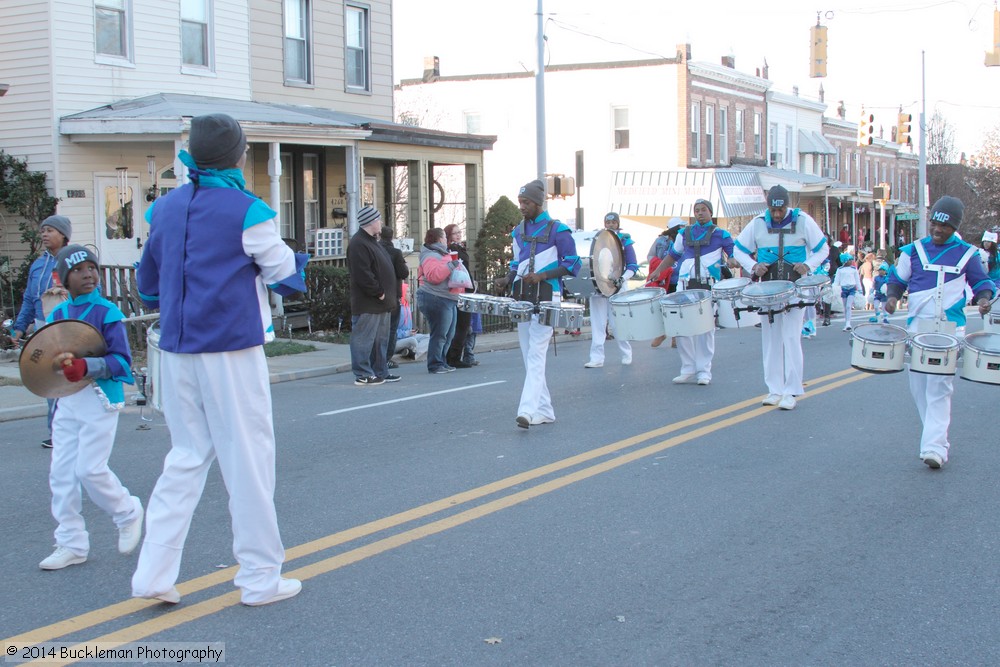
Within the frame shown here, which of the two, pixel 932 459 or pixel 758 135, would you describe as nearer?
pixel 932 459

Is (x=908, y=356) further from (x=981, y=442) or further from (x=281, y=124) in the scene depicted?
(x=281, y=124)

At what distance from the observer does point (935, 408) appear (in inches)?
312

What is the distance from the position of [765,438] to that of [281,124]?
39.7 feet

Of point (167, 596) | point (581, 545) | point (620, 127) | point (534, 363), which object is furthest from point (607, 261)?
point (620, 127)

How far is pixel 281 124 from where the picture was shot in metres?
18.7

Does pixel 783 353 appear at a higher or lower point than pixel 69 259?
lower

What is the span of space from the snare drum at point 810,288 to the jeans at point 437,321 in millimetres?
5524

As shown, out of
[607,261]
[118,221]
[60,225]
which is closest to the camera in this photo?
[60,225]

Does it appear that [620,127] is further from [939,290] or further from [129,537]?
[129,537]

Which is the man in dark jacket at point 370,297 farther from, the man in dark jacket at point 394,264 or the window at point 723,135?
the window at point 723,135

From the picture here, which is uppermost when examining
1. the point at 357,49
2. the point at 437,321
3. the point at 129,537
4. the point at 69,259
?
the point at 357,49

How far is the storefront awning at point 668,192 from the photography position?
1502 inches

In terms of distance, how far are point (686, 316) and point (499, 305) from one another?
2.30 metres

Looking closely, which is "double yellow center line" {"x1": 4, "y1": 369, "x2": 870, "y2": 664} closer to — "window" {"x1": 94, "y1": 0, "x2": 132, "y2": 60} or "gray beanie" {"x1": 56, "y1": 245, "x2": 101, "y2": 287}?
"gray beanie" {"x1": 56, "y1": 245, "x2": 101, "y2": 287}
